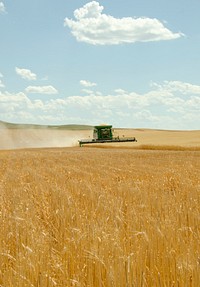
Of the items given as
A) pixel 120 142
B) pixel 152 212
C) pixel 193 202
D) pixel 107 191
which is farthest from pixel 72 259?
pixel 120 142

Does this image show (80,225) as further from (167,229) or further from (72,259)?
(72,259)

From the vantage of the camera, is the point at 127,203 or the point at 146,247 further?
the point at 127,203

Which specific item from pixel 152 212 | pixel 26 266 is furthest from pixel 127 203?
pixel 26 266

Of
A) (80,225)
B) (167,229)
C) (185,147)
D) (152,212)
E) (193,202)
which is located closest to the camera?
(167,229)

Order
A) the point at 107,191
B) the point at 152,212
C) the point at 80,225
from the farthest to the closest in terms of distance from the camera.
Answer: the point at 107,191, the point at 152,212, the point at 80,225

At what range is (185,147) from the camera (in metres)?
42.3

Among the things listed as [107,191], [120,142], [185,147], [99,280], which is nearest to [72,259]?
[99,280]

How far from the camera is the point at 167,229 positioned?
13.6ft

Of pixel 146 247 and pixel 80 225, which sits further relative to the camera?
pixel 80 225

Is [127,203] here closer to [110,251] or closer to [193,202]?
[193,202]

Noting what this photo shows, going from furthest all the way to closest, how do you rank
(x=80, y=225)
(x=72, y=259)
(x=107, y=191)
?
1. (x=107, y=191)
2. (x=80, y=225)
3. (x=72, y=259)

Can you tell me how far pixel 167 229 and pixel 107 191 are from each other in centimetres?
424

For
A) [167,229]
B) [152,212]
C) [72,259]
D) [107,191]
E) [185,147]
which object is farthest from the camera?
[185,147]

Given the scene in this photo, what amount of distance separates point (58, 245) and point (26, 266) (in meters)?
1.12
